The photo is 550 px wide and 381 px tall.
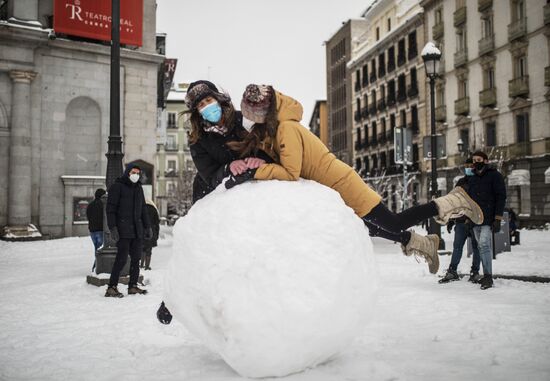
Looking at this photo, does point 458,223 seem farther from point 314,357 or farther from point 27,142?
point 27,142

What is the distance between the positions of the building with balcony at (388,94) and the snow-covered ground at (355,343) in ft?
106

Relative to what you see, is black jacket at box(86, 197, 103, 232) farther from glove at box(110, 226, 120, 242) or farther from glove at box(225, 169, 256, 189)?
glove at box(225, 169, 256, 189)

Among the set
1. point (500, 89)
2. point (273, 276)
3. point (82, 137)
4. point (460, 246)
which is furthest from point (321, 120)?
point (273, 276)

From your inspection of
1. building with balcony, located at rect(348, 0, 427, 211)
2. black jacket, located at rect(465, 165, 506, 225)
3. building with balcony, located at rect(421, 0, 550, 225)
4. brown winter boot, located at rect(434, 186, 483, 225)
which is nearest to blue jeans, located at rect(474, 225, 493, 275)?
black jacket, located at rect(465, 165, 506, 225)

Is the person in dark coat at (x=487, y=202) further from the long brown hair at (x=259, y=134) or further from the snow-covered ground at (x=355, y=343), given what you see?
the long brown hair at (x=259, y=134)

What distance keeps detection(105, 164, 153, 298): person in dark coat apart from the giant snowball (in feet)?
13.2

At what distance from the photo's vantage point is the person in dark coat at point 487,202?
7199mm

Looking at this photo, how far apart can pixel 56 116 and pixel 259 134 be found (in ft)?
60.3

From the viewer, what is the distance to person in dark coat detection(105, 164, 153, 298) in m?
7.14

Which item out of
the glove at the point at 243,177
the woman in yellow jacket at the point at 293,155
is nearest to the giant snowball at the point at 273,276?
the glove at the point at 243,177

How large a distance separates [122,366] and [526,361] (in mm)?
2917

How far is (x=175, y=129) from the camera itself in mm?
73750

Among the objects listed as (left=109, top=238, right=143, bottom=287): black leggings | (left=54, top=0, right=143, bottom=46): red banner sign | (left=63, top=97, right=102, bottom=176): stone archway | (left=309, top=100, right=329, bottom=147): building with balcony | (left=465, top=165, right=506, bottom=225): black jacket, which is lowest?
(left=109, top=238, right=143, bottom=287): black leggings

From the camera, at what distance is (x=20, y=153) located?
1859cm
